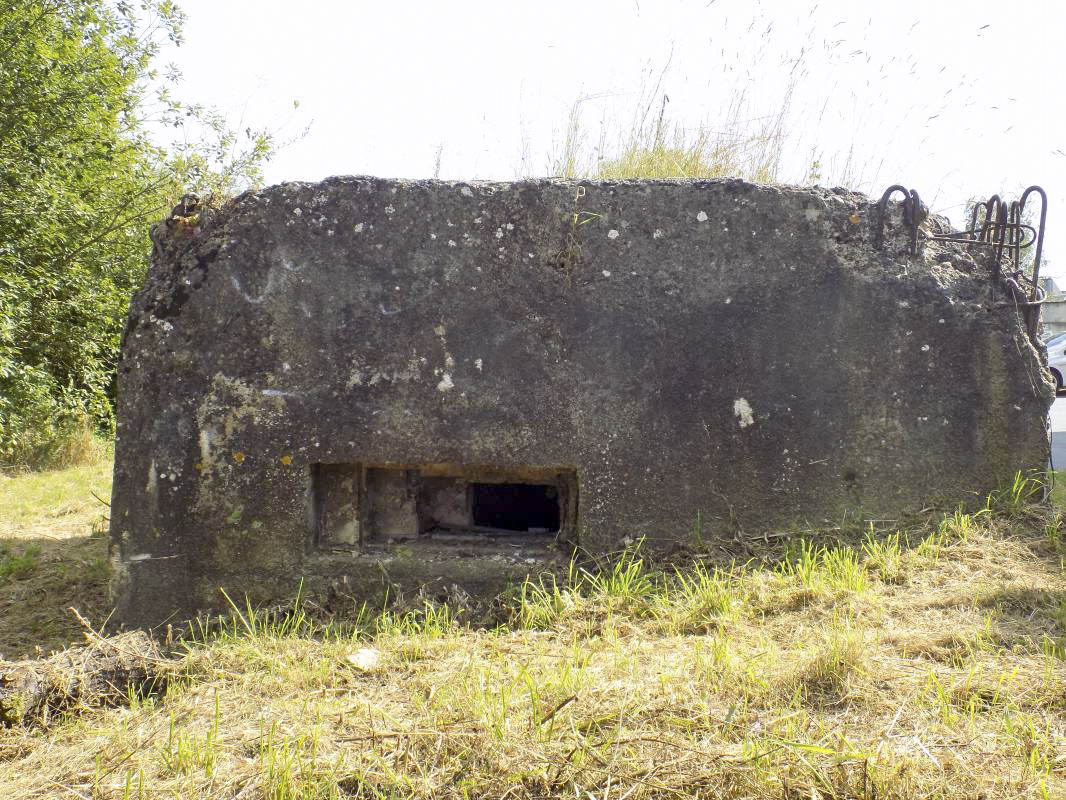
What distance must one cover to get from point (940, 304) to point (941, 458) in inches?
22.7

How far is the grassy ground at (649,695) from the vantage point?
155 cm

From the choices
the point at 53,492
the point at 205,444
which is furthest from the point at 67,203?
the point at 205,444

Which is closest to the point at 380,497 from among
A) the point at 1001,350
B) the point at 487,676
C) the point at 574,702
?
the point at 487,676

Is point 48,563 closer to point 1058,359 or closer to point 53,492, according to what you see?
point 53,492

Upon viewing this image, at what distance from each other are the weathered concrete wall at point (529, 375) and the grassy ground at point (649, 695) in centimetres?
25

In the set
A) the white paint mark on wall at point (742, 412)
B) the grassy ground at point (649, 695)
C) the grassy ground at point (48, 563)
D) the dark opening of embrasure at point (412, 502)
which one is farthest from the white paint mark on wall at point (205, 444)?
the white paint mark on wall at point (742, 412)

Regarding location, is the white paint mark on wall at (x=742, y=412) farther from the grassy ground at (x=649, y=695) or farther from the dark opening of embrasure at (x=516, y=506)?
the dark opening of embrasure at (x=516, y=506)

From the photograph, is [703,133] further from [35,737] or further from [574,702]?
[35,737]

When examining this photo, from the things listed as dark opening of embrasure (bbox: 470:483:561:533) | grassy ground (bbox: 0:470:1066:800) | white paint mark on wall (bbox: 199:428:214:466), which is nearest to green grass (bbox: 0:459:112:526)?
white paint mark on wall (bbox: 199:428:214:466)

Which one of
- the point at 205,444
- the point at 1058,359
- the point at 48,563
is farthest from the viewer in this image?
the point at 1058,359

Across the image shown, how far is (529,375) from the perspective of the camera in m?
2.80

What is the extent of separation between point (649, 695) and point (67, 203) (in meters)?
7.60

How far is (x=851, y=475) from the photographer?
9.36 ft

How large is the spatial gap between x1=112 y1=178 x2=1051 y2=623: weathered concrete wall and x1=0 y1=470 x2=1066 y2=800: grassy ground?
0.83 ft
